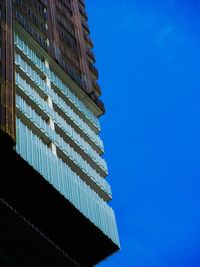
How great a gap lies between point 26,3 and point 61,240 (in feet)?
94.7

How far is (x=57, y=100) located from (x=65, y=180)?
12.2 m

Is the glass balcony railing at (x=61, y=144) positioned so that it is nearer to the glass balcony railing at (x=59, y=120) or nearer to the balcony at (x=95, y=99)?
the glass balcony railing at (x=59, y=120)

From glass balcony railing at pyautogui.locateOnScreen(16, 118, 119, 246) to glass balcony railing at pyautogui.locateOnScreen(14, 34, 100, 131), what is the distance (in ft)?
38.7

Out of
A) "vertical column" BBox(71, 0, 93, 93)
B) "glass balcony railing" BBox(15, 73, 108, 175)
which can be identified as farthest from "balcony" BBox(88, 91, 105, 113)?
"glass balcony railing" BBox(15, 73, 108, 175)

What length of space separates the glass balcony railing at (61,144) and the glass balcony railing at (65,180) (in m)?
2.04

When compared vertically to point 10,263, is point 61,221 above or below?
above

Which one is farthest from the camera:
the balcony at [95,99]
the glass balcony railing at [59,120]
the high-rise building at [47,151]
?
the balcony at [95,99]

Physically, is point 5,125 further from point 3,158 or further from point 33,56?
point 33,56

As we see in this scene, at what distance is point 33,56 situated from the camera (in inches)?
2376

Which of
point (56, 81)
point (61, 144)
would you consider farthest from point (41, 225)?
point (56, 81)

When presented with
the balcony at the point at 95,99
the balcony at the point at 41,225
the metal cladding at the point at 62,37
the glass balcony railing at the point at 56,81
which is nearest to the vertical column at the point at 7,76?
the balcony at the point at 41,225

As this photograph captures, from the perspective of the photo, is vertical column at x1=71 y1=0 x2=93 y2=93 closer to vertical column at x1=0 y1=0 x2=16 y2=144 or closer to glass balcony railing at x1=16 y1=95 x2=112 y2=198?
glass balcony railing at x1=16 y1=95 x2=112 y2=198

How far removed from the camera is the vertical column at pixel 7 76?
43378 mm

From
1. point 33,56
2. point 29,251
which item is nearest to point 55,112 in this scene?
point 33,56
